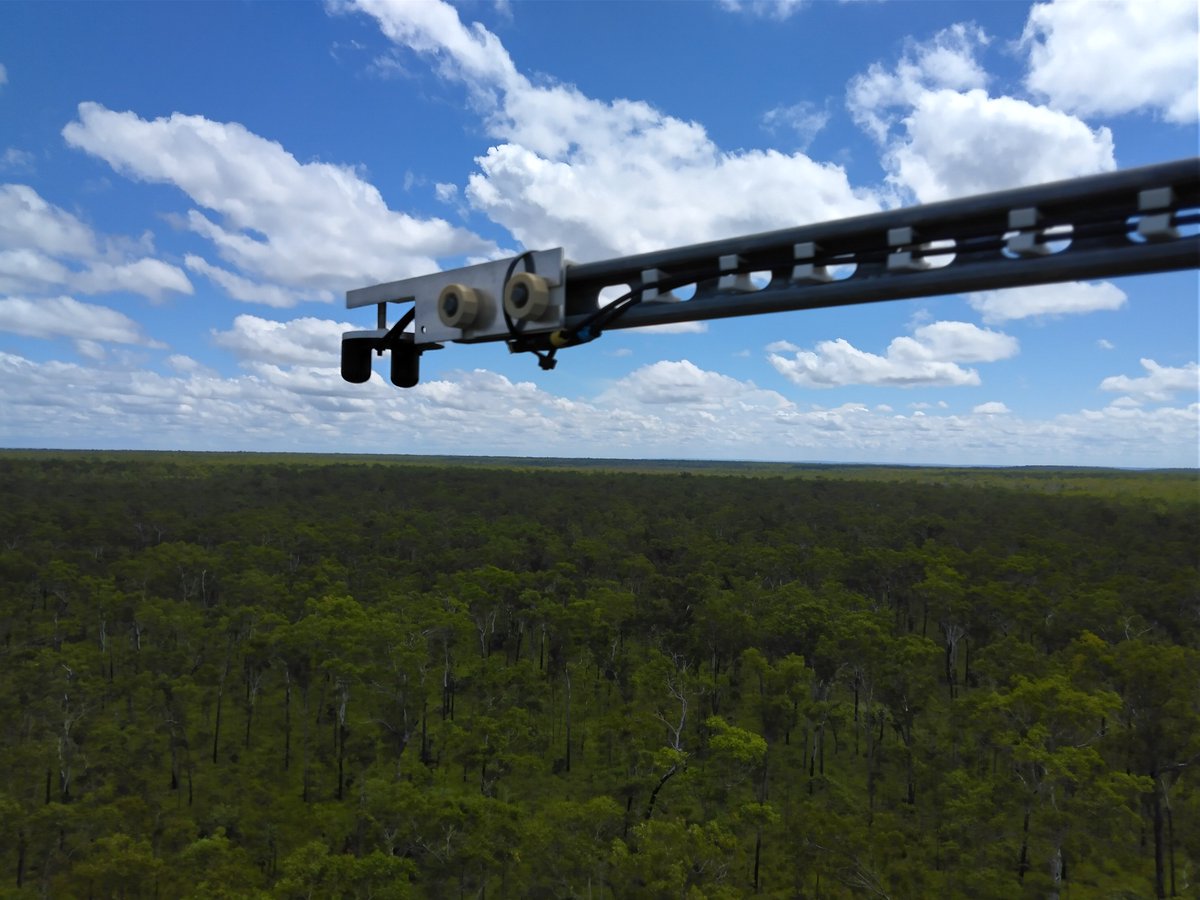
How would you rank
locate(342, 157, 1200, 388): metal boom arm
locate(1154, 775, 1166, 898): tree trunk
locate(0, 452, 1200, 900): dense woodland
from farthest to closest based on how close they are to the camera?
1. locate(1154, 775, 1166, 898): tree trunk
2. locate(0, 452, 1200, 900): dense woodland
3. locate(342, 157, 1200, 388): metal boom arm

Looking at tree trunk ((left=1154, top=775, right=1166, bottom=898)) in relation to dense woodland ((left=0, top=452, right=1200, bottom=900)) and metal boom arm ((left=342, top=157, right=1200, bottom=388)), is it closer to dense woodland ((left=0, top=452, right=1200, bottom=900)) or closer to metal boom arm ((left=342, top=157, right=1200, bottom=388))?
dense woodland ((left=0, top=452, right=1200, bottom=900))

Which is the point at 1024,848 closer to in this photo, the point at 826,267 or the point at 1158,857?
the point at 1158,857

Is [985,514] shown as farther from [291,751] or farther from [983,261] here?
[983,261]

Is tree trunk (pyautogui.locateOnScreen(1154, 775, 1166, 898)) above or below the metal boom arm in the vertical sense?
below

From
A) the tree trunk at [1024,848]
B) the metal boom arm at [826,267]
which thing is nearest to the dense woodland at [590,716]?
the tree trunk at [1024,848]

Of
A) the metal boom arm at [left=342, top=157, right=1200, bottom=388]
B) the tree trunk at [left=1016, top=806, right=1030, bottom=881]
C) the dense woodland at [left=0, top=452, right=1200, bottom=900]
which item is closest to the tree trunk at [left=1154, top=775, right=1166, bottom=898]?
the dense woodland at [left=0, top=452, right=1200, bottom=900]

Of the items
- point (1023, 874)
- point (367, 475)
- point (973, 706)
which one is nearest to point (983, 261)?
point (1023, 874)

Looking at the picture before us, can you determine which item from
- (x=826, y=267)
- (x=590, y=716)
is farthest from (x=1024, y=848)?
(x=826, y=267)
